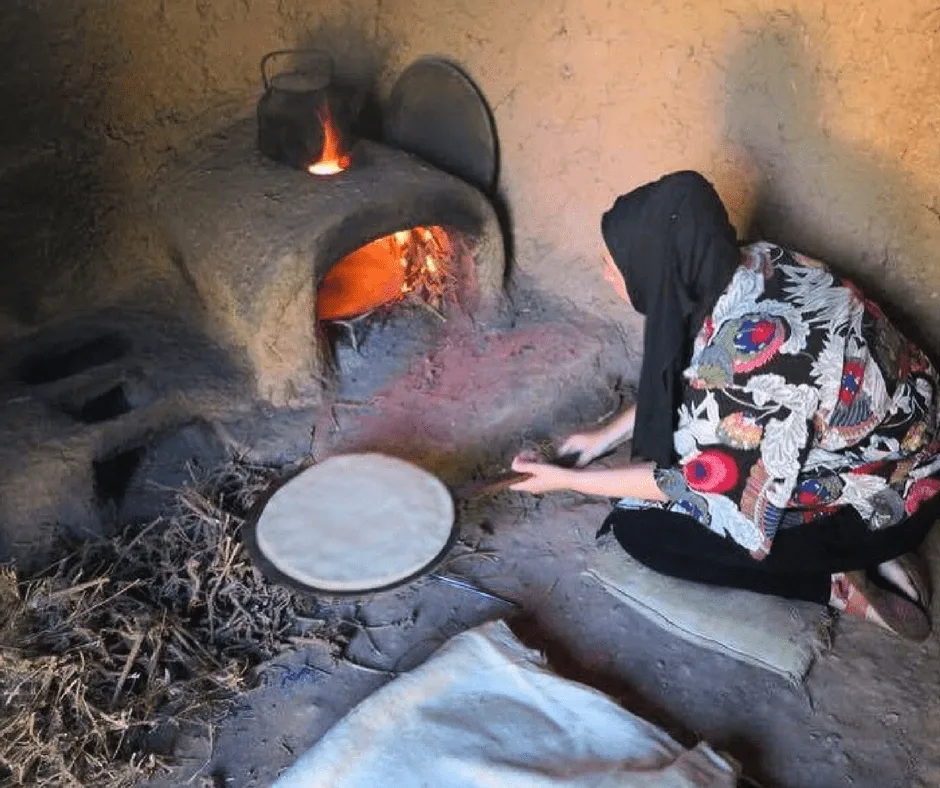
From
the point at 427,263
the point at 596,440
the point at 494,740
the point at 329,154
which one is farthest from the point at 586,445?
the point at 329,154

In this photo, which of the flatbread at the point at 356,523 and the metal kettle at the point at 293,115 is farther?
the metal kettle at the point at 293,115

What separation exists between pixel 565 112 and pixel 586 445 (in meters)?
0.96

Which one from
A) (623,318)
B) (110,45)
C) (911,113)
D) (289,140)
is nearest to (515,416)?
(623,318)

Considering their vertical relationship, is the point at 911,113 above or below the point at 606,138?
above

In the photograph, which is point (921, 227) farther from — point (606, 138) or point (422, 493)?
point (422, 493)

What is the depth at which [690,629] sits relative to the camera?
202cm

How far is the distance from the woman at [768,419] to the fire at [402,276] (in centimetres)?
97

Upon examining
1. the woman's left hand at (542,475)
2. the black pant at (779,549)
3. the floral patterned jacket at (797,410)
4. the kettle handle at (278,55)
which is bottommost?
the black pant at (779,549)

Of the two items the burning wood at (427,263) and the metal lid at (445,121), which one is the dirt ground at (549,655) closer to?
Answer: the burning wood at (427,263)

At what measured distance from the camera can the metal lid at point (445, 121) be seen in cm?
279

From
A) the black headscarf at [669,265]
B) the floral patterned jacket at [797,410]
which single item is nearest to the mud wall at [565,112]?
the floral patterned jacket at [797,410]

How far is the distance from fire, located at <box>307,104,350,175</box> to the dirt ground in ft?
1.94

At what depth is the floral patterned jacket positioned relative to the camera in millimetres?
1757

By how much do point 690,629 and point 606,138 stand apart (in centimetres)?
126
